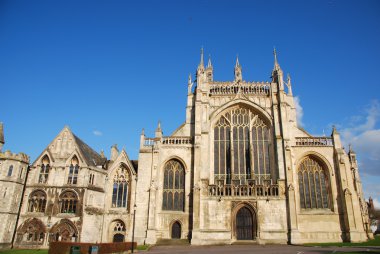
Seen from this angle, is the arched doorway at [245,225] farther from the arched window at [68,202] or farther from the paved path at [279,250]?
the arched window at [68,202]

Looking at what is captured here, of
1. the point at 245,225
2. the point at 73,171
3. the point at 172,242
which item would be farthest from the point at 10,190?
the point at 245,225

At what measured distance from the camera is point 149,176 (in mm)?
36531

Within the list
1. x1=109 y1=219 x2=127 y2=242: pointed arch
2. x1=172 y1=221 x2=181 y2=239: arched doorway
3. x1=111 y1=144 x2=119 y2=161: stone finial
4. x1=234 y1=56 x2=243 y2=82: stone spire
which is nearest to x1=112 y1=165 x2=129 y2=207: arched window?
x1=109 y1=219 x2=127 y2=242: pointed arch

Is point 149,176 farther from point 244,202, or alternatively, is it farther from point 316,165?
point 316,165

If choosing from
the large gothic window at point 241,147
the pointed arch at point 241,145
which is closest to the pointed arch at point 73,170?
the pointed arch at point 241,145

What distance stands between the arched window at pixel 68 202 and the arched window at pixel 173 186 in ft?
33.3

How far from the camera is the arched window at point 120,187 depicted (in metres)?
37.4

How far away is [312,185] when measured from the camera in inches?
1439

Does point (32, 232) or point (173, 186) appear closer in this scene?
point (32, 232)

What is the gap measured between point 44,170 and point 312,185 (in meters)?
32.0

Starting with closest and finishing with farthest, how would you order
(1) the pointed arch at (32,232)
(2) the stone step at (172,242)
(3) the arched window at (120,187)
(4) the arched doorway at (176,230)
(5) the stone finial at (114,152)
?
(2) the stone step at (172,242) < (1) the pointed arch at (32,232) < (4) the arched doorway at (176,230) < (3) the arched window at (120,187) < (5) the stone finial at (114,152)

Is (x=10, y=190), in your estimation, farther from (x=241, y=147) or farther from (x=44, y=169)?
(x=241, y=147)

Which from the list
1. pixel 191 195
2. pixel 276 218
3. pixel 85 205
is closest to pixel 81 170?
pixel 85 205

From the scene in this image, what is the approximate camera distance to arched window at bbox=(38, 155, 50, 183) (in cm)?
3678
